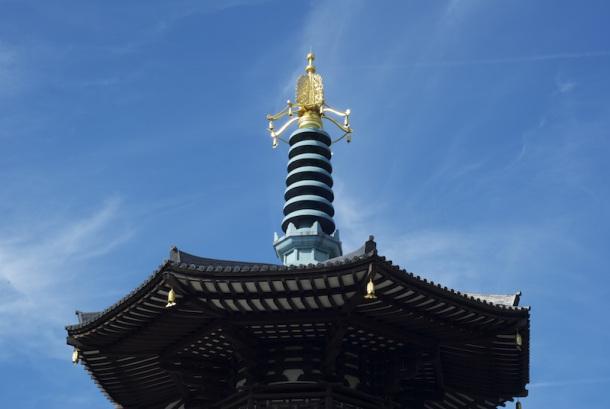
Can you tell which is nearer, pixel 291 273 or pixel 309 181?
pixel 291 273

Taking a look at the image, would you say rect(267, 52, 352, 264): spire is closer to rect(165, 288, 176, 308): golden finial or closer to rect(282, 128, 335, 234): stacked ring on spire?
rect(282, 128, 335, 234): stacked ring on spire

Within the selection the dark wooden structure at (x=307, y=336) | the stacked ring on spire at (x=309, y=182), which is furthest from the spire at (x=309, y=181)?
the dark wooden structure at (x=307, y=336)

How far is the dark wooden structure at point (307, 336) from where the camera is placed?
2623 centimetres

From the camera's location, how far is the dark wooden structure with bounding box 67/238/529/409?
26234 mm

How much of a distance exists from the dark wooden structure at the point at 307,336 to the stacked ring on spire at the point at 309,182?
6597 mm

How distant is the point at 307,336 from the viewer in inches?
1149

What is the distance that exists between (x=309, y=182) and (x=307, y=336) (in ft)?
28.5

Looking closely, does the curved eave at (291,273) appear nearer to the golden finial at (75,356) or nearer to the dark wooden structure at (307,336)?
the dark wooden structure at (307,336)

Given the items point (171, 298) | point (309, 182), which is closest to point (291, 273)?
point (171, 298)

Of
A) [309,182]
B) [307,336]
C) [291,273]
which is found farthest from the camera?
[309,182]

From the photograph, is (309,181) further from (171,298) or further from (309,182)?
(171,298)

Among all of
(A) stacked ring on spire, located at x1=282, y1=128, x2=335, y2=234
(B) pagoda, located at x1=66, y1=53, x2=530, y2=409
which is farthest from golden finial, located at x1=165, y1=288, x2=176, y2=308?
(A) stacked ring on spire, located at x1=282, y1=128, x2=335, y2=234

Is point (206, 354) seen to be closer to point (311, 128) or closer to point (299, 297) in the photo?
point (299, 297)

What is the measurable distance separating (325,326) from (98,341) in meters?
7.09
